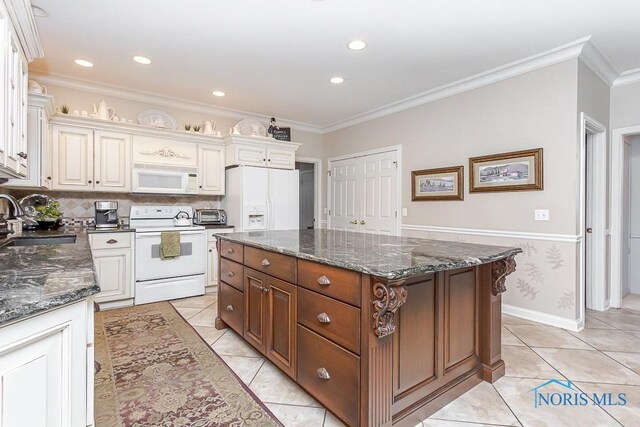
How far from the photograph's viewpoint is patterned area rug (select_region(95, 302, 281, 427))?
1.74 meters

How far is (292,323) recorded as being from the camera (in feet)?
6.38

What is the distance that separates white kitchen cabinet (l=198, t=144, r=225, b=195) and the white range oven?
43 centimetres

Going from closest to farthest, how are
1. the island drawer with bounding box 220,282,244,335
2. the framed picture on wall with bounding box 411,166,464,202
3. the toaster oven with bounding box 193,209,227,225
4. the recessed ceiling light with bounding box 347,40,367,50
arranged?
1. the island drawer with bounding box 220,282,244,335
2. the recessed ceiling light with bounding box 347,40,367,50
3. the framed picture on wall with bounding box 411,166,464,202
4. the toaster oven with bounding box 193,209,227,225

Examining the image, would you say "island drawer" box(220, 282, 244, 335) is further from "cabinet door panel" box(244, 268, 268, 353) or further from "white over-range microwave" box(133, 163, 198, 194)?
"white over-range microwave" box(133, 163, 198, 194)

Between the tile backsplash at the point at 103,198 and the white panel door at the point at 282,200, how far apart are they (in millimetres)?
958

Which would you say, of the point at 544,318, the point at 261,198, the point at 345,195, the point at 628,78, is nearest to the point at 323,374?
the point at 544,318

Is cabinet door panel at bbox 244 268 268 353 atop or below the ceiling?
below

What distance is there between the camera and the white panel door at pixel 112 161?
3719 millimetres

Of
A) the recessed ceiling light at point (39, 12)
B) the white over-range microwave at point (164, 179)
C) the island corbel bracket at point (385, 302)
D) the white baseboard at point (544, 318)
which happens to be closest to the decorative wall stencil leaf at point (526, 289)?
the white baseboard at point (544, 318)

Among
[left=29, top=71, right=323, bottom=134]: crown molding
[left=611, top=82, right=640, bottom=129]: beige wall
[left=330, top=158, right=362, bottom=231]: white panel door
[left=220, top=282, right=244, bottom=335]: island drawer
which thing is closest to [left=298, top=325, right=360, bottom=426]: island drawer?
[left=220, top=282, right=244, bottom=335]: island drawer

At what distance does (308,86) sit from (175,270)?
2.73 metres

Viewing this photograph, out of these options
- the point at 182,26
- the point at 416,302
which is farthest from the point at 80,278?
the point at 182,26

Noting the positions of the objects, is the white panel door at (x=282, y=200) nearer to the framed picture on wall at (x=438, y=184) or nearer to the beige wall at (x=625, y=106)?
the framed picture on wall at (x=438, y=184)

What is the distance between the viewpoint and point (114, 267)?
3.53 m
